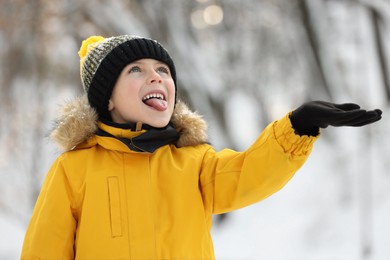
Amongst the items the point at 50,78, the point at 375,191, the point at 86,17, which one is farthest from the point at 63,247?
the point at 50,78

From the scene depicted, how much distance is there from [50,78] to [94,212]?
21.5 feet

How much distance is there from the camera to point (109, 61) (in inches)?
78.6

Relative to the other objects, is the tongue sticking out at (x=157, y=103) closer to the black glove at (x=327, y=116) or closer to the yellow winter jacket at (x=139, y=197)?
the yellow winter jacket at (x=139, y=197)

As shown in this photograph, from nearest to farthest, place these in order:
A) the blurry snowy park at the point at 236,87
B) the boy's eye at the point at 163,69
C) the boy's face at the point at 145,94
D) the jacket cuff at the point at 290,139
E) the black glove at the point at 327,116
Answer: the black glove at the point at 327,116 < the jacket cuff at the point at 290,139 < the boy's face at the point at 145,94 < the boy's eye at the point at 163,69 < the blurry snowy park at the point at 236,87

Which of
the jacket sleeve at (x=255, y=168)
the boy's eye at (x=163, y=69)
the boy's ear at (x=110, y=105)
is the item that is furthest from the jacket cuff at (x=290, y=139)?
the boy's ear at (x=110, y=105)

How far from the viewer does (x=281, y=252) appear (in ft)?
16.9

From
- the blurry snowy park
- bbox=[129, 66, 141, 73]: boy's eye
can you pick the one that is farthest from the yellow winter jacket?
the blurry snowy park

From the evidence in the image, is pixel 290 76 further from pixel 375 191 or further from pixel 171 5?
pixel 375 191

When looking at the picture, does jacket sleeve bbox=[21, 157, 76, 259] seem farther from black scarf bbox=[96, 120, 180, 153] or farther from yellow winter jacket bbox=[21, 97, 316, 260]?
black scarf bbox=[96, 120, 180, 153]

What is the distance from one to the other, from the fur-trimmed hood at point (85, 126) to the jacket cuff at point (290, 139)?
0.42 metres

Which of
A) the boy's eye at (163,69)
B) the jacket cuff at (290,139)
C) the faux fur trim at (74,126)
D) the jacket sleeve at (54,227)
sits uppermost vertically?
the boy's eye at (163,69)

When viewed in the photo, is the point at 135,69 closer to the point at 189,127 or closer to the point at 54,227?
the point at 189,127

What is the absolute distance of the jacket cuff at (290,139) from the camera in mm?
1614

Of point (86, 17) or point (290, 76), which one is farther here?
point (290, 76)
